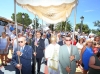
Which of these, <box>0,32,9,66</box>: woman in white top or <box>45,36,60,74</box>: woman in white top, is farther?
<box>0,32,9,66</box>: woman in white top

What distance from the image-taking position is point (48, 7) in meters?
5.73

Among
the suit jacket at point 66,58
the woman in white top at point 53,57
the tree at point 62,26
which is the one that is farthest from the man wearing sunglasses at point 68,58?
the tree at point 62,26

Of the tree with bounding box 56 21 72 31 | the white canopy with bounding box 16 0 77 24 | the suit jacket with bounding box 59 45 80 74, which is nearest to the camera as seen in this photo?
the suit jacket with bounding box 59 45 80 74

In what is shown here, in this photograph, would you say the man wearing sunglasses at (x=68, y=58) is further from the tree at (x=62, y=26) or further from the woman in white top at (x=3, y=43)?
the woman in white top at (x=3, y=43)

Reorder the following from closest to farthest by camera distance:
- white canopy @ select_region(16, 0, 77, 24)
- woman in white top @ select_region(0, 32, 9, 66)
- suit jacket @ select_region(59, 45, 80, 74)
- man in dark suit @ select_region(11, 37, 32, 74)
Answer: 1. man in dark suit @ select_region(11, 37, 32, 74)
2. suit jacket @ select_region(59, 45, 80, 74)
3. white canopy @ select_region(16, 0, 77, 24)
4. woman in white top @ select_region(0, 32, 9, 66)

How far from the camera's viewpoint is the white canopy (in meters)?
5.17

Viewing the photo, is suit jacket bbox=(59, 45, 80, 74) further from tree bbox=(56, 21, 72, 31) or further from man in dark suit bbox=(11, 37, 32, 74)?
tree bbox=(56, 21, 72, 31)

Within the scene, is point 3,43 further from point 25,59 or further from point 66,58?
point 66,58

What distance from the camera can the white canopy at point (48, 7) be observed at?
5.17 meters

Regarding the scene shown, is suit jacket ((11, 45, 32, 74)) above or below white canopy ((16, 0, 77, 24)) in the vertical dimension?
below

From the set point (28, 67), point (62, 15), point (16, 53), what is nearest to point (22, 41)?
point (16, 53)

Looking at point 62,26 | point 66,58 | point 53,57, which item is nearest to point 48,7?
point 53,57

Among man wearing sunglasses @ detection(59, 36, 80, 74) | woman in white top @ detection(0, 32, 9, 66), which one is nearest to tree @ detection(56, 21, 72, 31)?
woman in white top @ detection(0, 32, 9, 66)

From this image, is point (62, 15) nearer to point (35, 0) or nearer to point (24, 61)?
point (35, 0)
